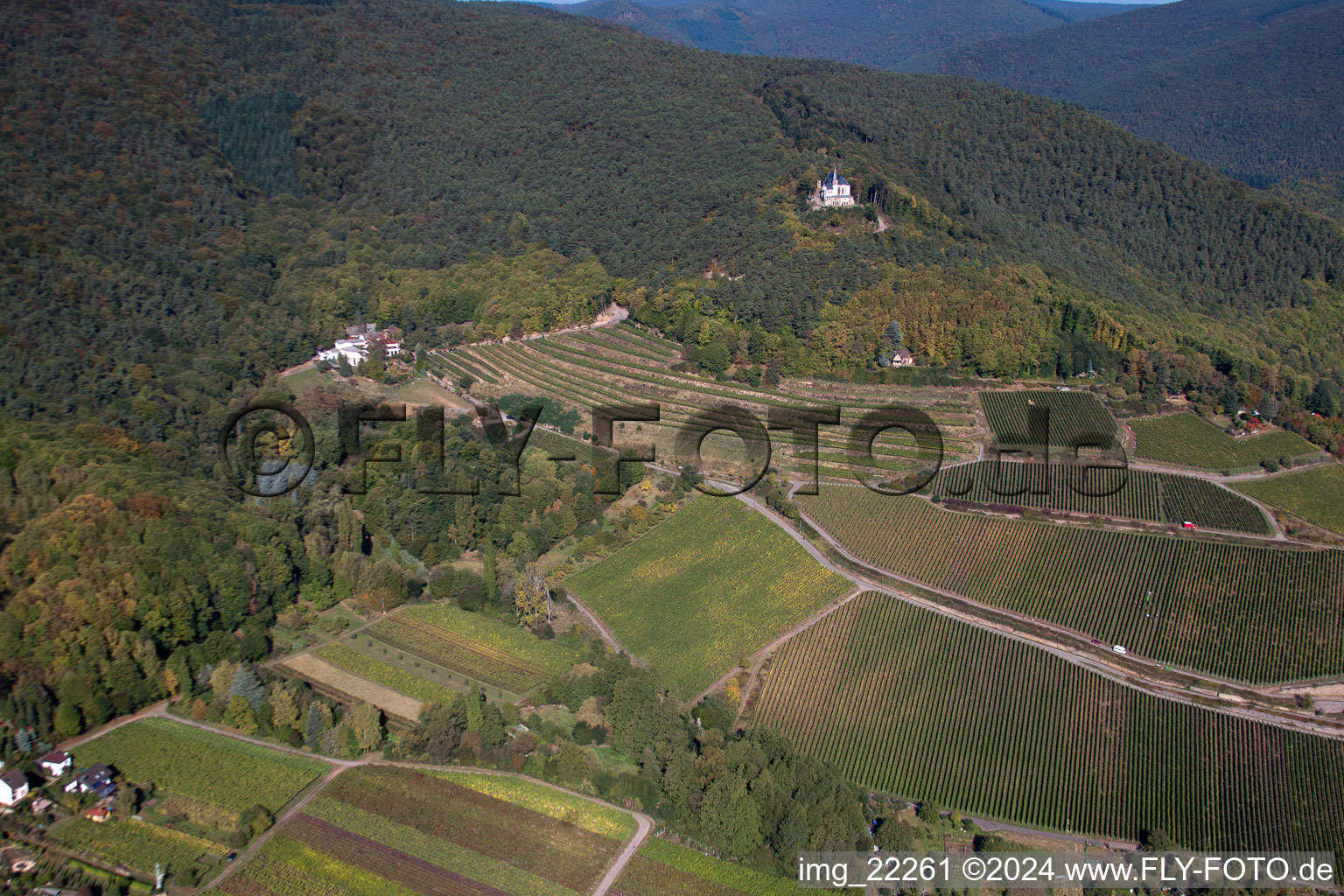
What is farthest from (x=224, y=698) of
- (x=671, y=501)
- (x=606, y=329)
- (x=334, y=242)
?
(x=334, y=242)

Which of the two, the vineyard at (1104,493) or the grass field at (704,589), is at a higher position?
the vineyard at (1104,493)

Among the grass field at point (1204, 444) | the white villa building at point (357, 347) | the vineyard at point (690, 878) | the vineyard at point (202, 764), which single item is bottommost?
the vineyard at point (690, 878)

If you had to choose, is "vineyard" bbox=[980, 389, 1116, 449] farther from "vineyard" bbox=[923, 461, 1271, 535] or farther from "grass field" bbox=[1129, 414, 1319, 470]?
"vineyard" bbox=[923, 461, 1271, 535]

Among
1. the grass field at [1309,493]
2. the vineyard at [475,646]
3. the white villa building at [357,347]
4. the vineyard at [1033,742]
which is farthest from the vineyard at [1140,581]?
the white villa building at [357,347]

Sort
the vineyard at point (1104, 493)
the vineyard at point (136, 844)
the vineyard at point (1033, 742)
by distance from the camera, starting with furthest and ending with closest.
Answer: the vineyard at point (1104, 493), the vineyard at point (1033, 742), the vineyard at point (136, 844)

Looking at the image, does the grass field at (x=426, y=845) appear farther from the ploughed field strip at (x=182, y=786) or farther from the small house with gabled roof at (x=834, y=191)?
the small house with gabled roof at (x=834, y=191)

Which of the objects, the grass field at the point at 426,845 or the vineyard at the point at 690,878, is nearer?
the vineyard at the point at 690,878

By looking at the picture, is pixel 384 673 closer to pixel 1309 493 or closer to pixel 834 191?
pixel 1309 493

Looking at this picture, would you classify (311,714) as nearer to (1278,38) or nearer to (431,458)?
(431,458)
